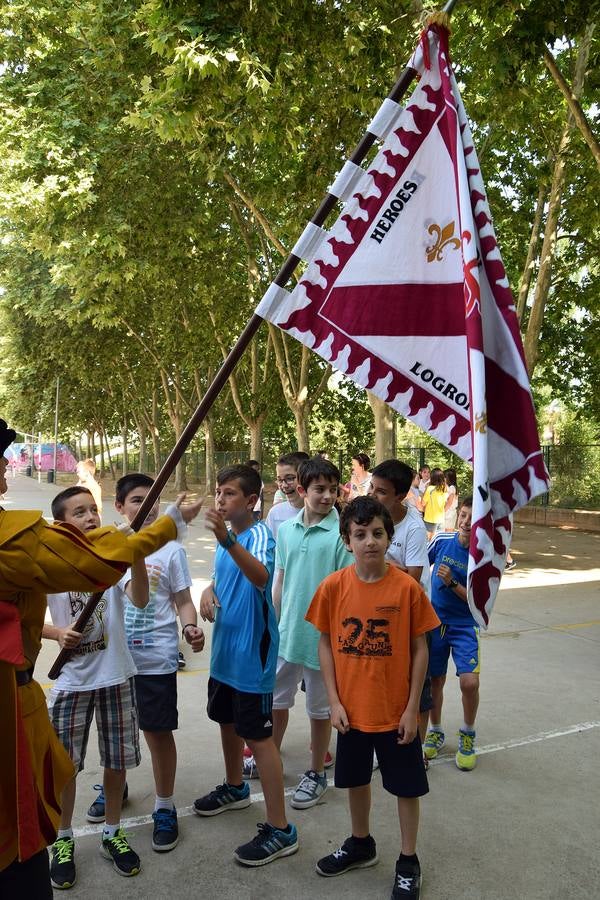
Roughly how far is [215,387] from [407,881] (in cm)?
213

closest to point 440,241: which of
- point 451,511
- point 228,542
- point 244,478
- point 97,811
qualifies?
point 244,478

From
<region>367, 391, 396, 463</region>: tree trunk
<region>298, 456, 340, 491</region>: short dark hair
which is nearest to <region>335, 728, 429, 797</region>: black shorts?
<region>298, 456, 340, 491</region>: short dark hair

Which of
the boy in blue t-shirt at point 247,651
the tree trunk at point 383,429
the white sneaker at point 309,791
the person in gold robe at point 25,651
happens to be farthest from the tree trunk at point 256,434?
the person in gold robe at point 25,651

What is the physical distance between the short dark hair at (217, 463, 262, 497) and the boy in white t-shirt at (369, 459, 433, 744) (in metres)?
0.77

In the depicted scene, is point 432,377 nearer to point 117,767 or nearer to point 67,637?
point 67,637

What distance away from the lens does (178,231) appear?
15.7 meters

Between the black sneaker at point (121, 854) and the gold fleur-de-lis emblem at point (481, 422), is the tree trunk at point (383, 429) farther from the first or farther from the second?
the gold fleur-de-lis emblem at point (481, 422)

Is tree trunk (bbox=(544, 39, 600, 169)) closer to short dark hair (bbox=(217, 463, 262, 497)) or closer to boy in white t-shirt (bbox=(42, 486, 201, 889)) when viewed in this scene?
short dark hair (bbox=(217, 463, 262, 497))

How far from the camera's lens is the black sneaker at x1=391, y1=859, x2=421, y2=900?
311 cm

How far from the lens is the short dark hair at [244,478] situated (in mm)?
3615

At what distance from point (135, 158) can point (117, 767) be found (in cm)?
1299

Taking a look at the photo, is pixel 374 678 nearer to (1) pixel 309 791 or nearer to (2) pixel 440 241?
(1) pixel 309 791

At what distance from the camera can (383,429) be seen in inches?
509

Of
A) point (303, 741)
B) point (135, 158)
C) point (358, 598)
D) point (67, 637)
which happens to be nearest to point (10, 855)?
point (67, 637)
